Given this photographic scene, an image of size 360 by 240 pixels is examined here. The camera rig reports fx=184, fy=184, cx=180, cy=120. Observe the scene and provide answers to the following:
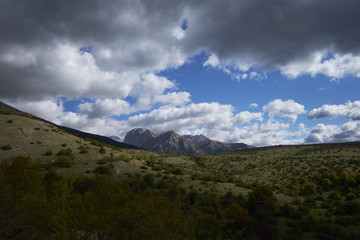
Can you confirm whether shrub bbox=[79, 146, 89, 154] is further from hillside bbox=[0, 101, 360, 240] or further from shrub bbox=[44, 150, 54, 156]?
shrub bbox=[44, 150, 54, 156]

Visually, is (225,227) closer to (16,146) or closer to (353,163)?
(16,146)

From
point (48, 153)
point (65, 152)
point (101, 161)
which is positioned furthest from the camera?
point (101, 161)

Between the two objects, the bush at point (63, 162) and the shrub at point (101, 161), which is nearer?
the bush at point (63, 162)

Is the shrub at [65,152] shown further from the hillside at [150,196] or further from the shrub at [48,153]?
the shrub at [48,153]

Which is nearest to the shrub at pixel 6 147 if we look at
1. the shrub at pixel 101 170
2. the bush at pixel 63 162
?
the bush at pixel 63 162

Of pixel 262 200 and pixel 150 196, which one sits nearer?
pixel 150 196

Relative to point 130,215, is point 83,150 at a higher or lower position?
higher

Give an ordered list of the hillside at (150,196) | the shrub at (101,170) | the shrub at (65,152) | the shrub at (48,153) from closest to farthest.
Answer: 1. the hillside at (150,196)
2. the shrub at (101,170)
3. the shrub at (48,153)
4. the shrub at (65,152)

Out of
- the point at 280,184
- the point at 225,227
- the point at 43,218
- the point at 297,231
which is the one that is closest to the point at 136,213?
the point at 43,218

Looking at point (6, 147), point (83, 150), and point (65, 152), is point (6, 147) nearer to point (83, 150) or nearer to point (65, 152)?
point (65, 152)

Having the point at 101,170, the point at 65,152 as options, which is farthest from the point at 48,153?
the point at 101,170

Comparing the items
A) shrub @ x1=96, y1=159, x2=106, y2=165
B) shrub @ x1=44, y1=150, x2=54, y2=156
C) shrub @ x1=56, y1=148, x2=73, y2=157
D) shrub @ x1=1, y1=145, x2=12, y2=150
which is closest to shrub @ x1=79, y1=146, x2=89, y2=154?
shrub @ x1=56, y1=148, x2=73, y2=157

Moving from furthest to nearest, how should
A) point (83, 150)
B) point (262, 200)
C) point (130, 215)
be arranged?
1. point (83, 150)
2. point (262, 200)
3. point (130, 215)

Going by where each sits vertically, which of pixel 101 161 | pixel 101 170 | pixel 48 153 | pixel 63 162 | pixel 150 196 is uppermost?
pixel 150 196
